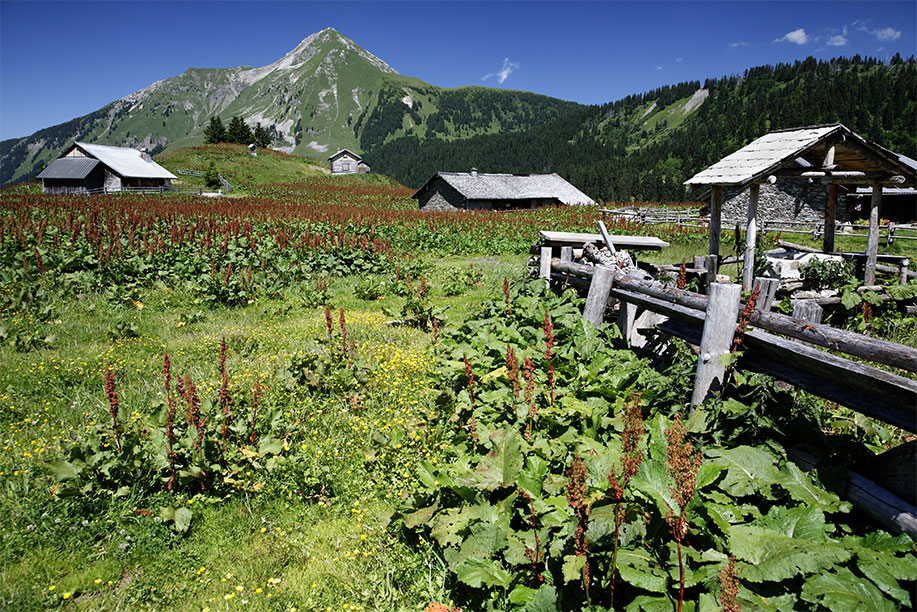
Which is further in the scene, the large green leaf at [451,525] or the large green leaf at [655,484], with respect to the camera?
the large green leaf at [451,525]

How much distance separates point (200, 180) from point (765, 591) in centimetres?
6853

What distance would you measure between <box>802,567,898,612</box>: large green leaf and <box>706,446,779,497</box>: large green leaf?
64 cm

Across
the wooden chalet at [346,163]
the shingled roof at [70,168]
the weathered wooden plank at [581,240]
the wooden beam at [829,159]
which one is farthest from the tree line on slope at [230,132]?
the wooden beam at [829,159]

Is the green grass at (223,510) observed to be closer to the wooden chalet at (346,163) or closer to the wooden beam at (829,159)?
the wooden beam at (829,159)

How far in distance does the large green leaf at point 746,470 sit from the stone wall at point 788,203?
37.9 m

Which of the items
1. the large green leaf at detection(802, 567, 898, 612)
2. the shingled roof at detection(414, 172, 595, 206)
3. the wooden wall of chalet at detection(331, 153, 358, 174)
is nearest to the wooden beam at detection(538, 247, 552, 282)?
the large green leaf at detection(802, 567, 898, 612)

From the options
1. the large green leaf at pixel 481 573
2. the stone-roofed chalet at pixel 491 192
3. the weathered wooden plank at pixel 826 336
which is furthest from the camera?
the stone-roofed chalet at pixel 491 192

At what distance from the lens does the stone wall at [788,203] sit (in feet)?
118

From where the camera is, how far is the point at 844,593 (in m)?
2.25

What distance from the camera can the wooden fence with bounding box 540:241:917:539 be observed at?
3014 millimetres

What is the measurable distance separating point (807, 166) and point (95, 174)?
61932 mm

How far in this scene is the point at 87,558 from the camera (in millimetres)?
3619

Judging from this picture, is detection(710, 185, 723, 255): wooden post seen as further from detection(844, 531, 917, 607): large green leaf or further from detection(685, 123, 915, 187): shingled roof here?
detection(844, 531, 917, 607): large green leaf

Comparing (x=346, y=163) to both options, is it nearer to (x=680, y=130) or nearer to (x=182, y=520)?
(x=182, y=520)
